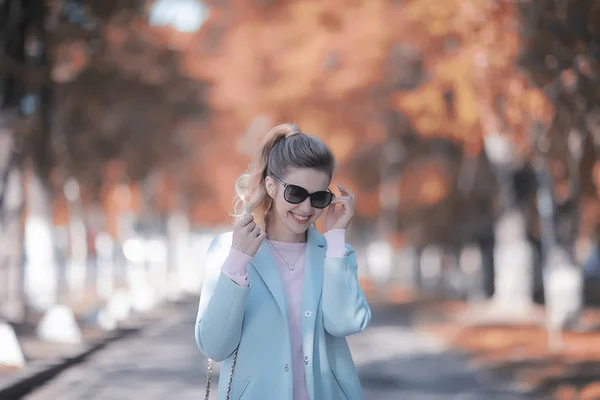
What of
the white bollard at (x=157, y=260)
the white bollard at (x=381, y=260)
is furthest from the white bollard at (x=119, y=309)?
the white bollard at (x=381, y=260)

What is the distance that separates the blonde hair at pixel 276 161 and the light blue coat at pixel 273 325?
195 millimetres

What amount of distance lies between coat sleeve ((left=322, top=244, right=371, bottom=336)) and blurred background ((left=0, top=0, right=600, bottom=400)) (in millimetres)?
8255

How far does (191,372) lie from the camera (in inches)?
586

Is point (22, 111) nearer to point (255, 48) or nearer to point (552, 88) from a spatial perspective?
point (552, 88)

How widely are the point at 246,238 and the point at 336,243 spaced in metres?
0.38

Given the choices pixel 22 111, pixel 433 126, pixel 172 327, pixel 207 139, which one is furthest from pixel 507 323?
pixel 207 139

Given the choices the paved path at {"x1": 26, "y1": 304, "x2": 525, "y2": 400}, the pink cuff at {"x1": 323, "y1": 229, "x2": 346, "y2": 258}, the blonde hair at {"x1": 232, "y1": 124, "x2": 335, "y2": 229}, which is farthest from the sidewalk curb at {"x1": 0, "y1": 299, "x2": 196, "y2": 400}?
the pink cuff at {"x1": 323, "y1": 229, "x2": 346, "y2": 258}

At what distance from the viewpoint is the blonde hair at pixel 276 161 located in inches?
160

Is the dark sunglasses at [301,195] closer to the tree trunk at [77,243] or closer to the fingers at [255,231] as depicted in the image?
the fingers at [255,231]

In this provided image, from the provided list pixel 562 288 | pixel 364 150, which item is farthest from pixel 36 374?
pixel 364 150

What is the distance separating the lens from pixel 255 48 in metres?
39.2

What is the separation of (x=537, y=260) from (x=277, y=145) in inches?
1196

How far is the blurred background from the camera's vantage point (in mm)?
15641

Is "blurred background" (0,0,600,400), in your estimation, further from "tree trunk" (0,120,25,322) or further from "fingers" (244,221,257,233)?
"fingers" (244,221,257,233)
